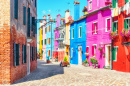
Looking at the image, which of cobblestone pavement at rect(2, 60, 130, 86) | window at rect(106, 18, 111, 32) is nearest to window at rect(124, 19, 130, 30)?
window at rect(106, 18, 111, 32)

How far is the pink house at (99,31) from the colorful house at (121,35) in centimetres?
138

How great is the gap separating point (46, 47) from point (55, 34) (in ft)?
24.5

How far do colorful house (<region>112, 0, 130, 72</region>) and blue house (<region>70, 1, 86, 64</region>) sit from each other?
868 centimetres

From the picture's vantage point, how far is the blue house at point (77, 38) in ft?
97.7

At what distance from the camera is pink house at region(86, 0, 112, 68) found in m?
22.7

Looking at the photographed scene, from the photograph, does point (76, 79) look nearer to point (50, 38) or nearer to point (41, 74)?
point (41, 74)

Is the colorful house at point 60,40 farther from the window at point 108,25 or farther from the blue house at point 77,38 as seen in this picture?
the window at point 108,25

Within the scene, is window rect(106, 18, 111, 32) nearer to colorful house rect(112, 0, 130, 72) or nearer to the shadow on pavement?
colorful house rect(112, 0, 130, 72)

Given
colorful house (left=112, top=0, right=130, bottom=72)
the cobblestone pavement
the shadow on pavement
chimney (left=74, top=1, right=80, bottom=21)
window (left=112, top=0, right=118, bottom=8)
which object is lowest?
the shadow on pavement

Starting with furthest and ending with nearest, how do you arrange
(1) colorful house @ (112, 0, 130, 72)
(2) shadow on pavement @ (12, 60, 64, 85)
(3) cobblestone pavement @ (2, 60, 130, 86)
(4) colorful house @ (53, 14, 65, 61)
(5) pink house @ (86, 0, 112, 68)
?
(4) colorful house @ (53, 14, 65, 61), (5) pink house @ (86, 0, 112, 68), (1) colorful house @ (112, 0, 130, 72), (2) shadow on pavement @ (12, 60, 64, 85), (3) cobblestone pavement @ (2, 60, 130, 86)

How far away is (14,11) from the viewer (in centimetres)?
1260

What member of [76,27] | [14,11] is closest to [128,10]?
[14,11]

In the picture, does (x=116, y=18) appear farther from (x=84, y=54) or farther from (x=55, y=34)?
(x=55, y=34)

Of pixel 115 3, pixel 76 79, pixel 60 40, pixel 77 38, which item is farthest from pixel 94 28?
pixel 60 40
